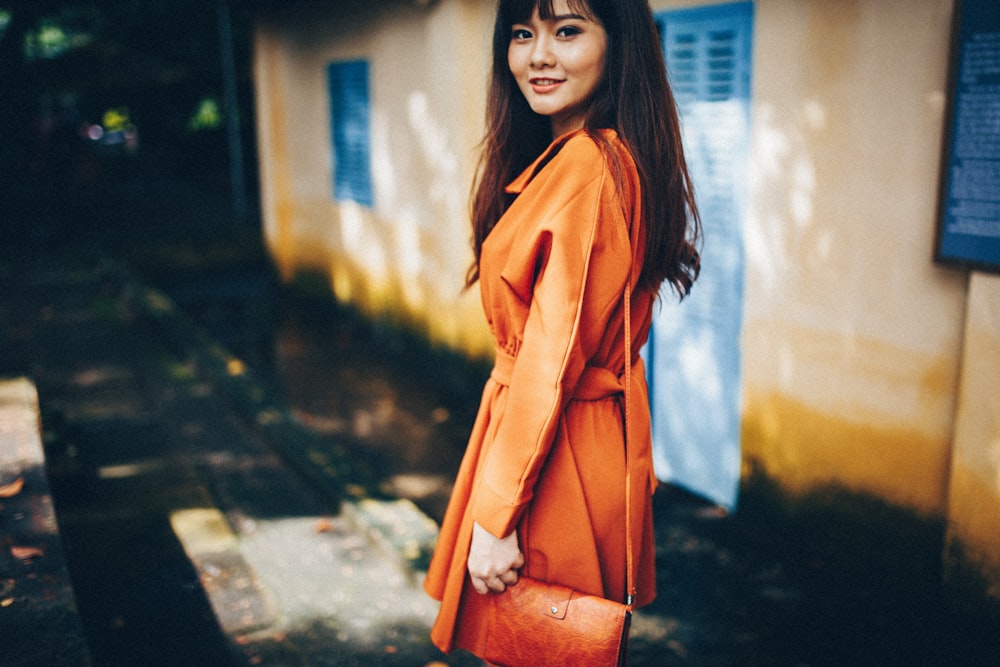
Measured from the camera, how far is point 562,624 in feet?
6.35

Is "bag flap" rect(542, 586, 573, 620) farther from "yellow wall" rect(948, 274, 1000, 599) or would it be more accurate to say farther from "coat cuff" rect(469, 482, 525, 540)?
"yellow wall" rect(948, 274, 1000, 599)

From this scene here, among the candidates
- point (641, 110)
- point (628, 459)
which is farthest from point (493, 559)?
point (641, 110)

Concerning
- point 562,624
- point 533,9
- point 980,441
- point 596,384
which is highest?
point 533,9

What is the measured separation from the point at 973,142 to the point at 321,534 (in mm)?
3485

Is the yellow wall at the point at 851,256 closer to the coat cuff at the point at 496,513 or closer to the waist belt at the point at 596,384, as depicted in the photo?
the waist belt at the point at 596,384

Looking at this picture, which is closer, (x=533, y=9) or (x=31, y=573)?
(x=533, y=9)

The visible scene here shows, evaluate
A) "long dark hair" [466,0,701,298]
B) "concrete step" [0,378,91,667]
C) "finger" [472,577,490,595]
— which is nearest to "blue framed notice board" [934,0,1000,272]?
"long dark hair" [466,0,701,298]

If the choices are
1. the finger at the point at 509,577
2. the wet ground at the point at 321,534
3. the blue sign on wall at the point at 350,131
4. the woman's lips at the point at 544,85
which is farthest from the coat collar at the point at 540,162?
the blue sign on wall at the point at 350,131

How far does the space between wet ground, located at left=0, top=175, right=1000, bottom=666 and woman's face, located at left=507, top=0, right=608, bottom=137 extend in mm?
2360

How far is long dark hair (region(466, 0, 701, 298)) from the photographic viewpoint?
1958 mm

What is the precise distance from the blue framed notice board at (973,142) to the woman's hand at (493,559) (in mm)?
2318

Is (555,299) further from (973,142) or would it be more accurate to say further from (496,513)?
(973,142)

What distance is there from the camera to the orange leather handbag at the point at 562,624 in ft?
6.25

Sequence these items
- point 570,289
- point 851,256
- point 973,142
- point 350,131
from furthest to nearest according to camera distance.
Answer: point 350,131 → point 851,256 → point 973,142 → point 570,289
